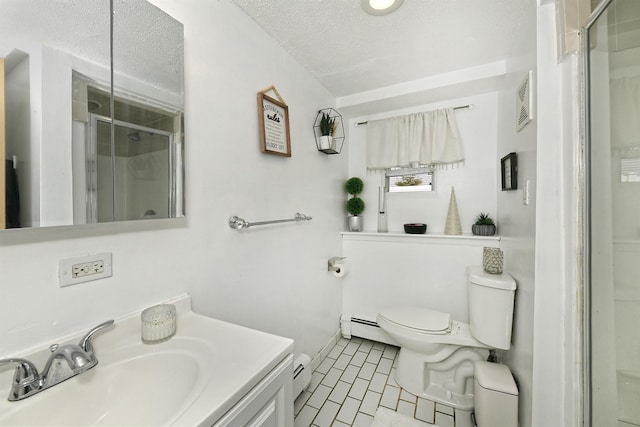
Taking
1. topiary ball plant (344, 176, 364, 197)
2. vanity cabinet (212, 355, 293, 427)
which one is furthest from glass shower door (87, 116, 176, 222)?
topiary ball plant (344, 176, 364, 197)

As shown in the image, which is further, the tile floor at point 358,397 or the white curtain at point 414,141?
the white curtain at point 414,141

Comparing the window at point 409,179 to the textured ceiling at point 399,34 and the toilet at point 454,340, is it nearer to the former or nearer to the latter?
the textured ceiling at point 399,34

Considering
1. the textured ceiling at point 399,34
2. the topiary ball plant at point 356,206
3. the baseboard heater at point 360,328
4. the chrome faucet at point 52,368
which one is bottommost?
the baseboard heater at point 360,328

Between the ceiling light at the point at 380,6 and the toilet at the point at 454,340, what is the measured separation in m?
1.55

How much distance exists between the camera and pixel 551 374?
3.59 ft

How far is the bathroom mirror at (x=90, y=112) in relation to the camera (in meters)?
0.62

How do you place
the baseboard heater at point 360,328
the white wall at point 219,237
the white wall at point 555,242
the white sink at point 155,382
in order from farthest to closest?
the baseboard heater at point 360,328, the white wall at point 555,242, the white wall at point 219,237, the white sink at point 155,382

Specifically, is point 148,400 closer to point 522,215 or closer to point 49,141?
point 49,141

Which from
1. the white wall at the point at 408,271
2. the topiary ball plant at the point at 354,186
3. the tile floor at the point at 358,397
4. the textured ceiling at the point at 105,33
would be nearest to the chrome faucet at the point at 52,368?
the textured ceiling at the point at 105,33

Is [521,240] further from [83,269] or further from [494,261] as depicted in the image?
[83,269]

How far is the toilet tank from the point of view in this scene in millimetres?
1445

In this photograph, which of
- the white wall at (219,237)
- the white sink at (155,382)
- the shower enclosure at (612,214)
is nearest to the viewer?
the white sink at (155,382)

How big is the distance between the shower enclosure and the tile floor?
2.56 feet

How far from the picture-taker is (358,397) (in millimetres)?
1633
